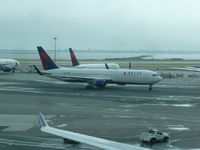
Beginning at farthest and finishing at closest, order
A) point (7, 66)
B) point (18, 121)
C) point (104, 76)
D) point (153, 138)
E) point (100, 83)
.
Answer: point (7, 66)
point (104, 76)
point (100, 83)
point (18, 121)
point (153, 138)

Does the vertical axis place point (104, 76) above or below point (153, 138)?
above

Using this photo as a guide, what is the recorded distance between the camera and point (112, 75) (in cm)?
5653

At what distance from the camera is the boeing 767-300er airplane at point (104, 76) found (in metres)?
55.3

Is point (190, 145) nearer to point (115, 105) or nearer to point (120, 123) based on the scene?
point (120, 123)

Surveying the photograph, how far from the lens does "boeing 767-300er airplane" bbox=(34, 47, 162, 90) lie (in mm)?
55281

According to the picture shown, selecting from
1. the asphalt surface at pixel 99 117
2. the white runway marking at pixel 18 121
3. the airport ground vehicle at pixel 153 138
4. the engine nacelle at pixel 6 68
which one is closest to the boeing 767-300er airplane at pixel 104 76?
the asphalt surface at pixel 99 117

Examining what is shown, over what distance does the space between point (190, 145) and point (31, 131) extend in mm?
10820

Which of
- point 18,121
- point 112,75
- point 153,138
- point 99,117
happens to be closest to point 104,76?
point 112,75

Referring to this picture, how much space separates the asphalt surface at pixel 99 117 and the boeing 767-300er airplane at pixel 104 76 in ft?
23.2

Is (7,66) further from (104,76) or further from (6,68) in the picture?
A: (104,76)

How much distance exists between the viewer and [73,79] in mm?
57719

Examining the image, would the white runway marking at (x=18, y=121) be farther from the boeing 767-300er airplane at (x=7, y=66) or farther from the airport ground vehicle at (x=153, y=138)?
the boeing 767-300er airplane at (x=7, y=66)

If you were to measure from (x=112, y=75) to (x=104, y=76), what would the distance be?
56.4 inches

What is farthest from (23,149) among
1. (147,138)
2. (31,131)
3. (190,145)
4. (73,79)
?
(73,79)
